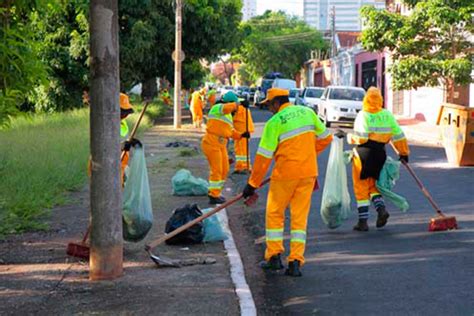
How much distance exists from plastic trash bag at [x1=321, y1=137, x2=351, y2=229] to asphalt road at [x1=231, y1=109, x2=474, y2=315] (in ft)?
0.92

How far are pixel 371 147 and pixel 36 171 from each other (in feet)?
18.7

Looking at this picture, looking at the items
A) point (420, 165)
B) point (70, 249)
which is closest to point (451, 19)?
point (420, 165)

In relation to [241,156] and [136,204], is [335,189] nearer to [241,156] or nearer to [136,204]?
[136,204]

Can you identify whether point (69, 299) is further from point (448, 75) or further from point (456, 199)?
point (448, 75)

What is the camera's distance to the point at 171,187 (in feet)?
41.2

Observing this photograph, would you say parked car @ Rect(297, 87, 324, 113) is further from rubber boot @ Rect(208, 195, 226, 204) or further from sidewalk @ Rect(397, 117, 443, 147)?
rubber boot @ Rect(208, 195, 226, 204)

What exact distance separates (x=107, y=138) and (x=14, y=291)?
147 centimetres

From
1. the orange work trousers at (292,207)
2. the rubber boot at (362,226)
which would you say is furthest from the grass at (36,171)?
the rubber boot at (362,226)

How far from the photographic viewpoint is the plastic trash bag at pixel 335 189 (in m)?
8.35

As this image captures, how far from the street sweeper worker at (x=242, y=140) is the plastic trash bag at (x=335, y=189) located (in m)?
4.80

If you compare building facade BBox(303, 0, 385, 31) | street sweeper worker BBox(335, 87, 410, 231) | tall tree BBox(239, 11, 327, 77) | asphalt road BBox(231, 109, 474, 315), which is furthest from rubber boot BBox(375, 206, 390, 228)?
building facade BBox(303, 0, 385, 31)

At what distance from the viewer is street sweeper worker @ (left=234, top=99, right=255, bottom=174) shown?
44.4ft

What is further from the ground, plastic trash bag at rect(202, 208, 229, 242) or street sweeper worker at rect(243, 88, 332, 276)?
street sweeper worker at rect(243, 88, 332, 276)

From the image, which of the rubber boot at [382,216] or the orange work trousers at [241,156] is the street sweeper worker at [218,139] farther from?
the orange work trousers at [241,156]
